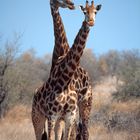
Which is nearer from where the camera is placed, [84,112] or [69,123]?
[69,123]

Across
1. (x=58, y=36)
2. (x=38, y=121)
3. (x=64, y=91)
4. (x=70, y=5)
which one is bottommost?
(x=38, y=121)

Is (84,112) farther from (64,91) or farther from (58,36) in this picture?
(58,36)

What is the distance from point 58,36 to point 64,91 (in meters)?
1.18

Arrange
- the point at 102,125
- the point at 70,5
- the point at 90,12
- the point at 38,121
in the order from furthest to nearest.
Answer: the point at 102,125 → the point at 38,121 → the point at 70,5 → the point at 90,12

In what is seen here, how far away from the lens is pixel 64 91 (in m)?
7.52

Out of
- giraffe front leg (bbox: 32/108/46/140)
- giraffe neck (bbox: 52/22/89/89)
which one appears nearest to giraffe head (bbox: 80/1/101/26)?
giraffe neck (bbox: 52/22/89/89)

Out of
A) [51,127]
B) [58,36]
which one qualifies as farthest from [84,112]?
[58,36]

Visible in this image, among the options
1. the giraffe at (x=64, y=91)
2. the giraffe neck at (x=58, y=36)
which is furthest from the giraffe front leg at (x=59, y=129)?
the giraffe neck at (x=58, y=36)

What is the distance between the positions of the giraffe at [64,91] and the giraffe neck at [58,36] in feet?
1.00

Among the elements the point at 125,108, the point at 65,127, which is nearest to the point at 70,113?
the point at 65,127

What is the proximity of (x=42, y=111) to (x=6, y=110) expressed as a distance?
1155 centimetres

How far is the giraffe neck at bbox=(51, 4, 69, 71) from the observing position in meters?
8.12

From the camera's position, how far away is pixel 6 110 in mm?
19125

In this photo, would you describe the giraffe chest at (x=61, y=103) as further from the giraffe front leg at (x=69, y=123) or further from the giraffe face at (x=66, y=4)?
the giraffe face at (x=66, y=4)
